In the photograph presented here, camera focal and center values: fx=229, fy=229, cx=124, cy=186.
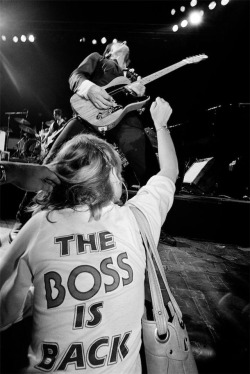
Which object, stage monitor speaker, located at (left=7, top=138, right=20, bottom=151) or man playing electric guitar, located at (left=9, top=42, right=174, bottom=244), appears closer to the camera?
man playing electric guitar, located at (left=9, top=42, right=174, bottom=244)

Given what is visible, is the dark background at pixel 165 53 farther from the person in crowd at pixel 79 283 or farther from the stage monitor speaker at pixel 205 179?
the person in crowd at pixel 79 283

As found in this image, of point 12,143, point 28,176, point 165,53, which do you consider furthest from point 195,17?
point 12,143

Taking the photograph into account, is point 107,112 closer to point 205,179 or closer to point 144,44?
point 205,179

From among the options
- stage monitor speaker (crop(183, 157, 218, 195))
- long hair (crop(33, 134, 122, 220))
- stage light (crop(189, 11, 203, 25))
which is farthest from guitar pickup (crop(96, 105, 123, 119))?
stage light (crop(189, 11, 203, 25))

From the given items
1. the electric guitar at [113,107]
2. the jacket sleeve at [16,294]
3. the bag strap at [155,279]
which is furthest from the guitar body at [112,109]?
the jacket sleeve at [16,294]

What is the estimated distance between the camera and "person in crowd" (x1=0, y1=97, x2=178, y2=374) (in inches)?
31.9

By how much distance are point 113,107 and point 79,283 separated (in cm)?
216

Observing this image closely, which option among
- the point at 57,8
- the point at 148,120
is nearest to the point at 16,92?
the point at 57,8

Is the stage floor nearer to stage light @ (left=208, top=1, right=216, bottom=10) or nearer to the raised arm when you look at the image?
the raised arm

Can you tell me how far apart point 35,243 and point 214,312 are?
5.83 feet

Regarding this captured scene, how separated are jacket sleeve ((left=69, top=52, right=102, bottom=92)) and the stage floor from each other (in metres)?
2.07

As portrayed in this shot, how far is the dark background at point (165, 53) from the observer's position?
5133 mm

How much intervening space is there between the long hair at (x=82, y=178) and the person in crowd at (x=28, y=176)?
4 cm

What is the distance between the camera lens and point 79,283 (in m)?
0.83
